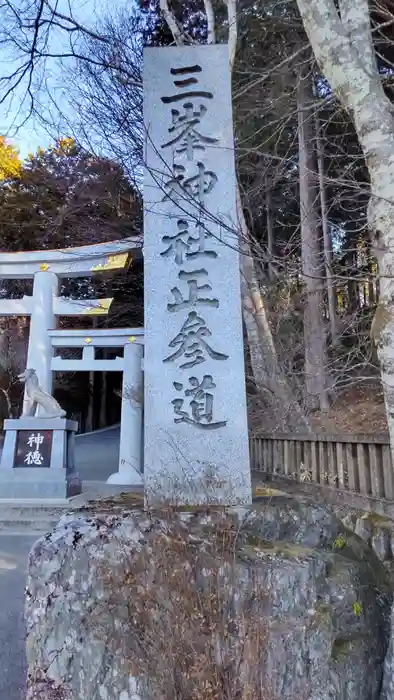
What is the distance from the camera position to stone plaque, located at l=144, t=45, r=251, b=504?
2.56 meters

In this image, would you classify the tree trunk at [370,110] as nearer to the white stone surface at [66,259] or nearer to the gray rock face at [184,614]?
the gray rock face at [184,614]

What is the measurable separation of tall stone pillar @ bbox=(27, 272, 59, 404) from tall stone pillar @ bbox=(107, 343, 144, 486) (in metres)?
1.74

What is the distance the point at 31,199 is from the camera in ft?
53.7

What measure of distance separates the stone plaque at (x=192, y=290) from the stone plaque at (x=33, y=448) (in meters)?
6.69

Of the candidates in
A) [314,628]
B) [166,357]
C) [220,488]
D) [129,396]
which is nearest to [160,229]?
[166,357]

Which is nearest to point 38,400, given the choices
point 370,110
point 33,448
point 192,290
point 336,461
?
point 33,448

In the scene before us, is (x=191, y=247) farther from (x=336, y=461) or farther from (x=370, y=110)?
(x=336, y=461)

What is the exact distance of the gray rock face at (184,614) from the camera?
1776mm

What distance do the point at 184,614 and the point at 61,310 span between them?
974 centimetres

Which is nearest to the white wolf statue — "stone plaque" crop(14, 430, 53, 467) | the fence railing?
"stone plaque" crop(14, 430, 53, 467)

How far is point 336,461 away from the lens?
4.55 m

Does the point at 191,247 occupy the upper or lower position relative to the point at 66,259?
lower

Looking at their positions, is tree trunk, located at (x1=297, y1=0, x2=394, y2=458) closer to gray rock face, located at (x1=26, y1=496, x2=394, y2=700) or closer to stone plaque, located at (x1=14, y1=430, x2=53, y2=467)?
gray rock face, located at (x1=26, y1=496, x2=394, y2=700)

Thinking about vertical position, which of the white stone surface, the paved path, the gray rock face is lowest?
the paved path
